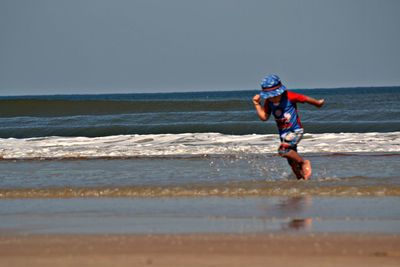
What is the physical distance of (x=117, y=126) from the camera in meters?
25.3

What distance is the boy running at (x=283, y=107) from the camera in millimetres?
9703

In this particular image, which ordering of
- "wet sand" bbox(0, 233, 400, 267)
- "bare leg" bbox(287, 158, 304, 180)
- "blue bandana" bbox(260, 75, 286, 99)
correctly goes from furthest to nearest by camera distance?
"bare leg" bbox(287, 158, 304, 180) < "blue bandana" bbox(260, 75, 286, 99) < "wet sand" bbox(0, 233, 400, 267)

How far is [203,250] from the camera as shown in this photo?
6.33m

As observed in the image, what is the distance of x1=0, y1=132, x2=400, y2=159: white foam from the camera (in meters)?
15.8

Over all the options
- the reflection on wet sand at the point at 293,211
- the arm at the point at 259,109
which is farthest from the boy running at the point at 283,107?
the reflection on wet sand at the point at 293,211

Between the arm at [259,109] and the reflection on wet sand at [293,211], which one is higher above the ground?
the arm at [259,109]

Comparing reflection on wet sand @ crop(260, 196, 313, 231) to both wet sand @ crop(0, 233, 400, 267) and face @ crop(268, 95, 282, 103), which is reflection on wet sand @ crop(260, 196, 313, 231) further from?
face @ crop(268, 95, 282, 103)

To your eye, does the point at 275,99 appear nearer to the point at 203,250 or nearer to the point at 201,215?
the point at 201,215

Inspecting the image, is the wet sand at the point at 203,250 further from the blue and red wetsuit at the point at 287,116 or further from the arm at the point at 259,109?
the blue and red wetsuit at the point at 287,116

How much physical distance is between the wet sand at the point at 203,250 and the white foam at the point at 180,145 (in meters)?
8.53

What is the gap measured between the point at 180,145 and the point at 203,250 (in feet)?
35.7

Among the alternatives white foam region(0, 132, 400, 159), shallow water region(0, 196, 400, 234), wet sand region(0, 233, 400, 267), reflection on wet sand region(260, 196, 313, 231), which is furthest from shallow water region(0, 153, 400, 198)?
wet sand region(0, 233, 400, 267)

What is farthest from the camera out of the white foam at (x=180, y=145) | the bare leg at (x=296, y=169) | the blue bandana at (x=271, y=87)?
the white foam at (x=180, y=145)

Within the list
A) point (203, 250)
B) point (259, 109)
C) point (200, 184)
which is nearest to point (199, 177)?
point (200, 184)
